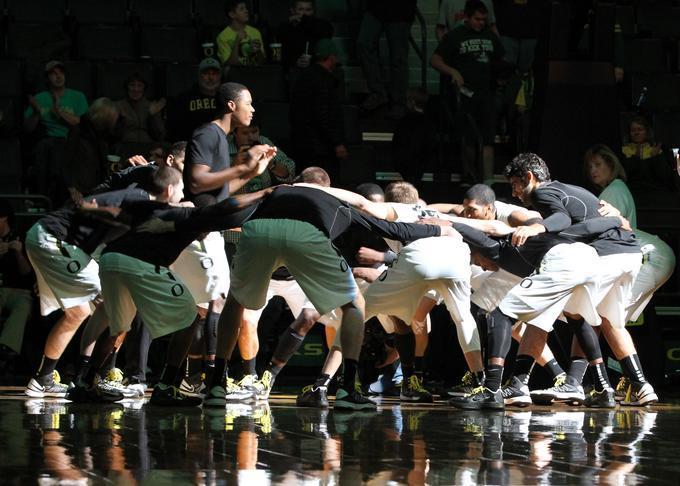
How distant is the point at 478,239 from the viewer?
9789mm

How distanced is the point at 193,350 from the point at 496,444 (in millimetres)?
4066

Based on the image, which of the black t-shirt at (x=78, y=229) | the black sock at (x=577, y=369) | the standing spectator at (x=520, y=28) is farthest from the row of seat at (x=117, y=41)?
the black sock at (x=577, y=369)

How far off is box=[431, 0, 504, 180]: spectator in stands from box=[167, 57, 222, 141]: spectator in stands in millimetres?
2430

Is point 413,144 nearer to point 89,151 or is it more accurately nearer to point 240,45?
point 240,45

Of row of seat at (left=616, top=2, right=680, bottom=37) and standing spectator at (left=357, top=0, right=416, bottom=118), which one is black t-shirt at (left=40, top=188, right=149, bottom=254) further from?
row of seat at (left=616, top=2, right=680, bottom=37)

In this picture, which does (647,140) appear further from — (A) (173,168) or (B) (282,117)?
(A) (173,168)

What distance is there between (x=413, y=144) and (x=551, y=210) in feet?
12.4

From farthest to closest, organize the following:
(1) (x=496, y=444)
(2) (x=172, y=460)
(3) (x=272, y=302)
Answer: (3) (x=272, y=302) < (1) (x=496, y=444) < (2) (x=172, y=460)

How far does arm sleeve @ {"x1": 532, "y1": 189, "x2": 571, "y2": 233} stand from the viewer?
32.4 feet

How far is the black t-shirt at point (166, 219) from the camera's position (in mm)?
8844

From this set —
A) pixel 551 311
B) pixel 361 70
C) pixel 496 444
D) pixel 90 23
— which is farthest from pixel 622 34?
pixel 496 444

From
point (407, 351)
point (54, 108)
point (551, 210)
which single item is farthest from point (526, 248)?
point (54, 108)

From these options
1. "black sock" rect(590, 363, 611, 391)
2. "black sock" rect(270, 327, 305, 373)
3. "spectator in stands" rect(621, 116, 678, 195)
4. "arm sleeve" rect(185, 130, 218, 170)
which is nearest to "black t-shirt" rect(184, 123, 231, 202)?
"arm sleeve" rect(185, 130, 218, 170)

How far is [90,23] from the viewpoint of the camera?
16031mm
